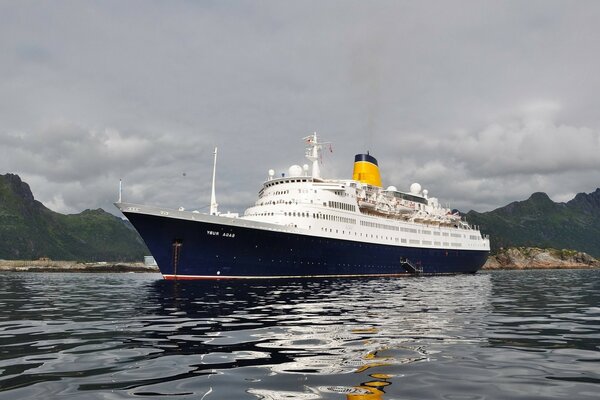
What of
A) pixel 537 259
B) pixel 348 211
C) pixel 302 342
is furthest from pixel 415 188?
pixel 537 259

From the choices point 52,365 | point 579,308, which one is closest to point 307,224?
point 579,308

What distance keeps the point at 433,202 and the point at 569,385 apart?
71726mm

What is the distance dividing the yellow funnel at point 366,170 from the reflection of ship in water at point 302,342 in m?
45.4

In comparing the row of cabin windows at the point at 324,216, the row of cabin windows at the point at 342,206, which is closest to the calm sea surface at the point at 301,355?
the row of cabin windows at the point at 324,216

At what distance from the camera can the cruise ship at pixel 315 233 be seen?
1495 inches

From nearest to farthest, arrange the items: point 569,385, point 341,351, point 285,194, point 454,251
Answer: point 569,385 → point 341,351 → point 285,194 → point 454,251

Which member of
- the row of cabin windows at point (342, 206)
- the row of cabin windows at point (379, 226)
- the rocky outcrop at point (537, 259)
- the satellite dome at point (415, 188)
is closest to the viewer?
the row of cabin windows at point (342, 206)

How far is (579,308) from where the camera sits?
1925 cm

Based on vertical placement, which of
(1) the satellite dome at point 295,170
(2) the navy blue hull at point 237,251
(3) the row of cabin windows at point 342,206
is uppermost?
(1) the satellite dome at point 295,170

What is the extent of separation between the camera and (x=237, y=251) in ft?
131

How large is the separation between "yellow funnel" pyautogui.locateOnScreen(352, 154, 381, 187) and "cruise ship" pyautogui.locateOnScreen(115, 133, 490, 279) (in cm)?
16

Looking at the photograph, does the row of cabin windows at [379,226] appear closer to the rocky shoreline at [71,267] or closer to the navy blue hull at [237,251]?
the navy blue hull at [237,251]

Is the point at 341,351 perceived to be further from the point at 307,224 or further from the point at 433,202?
the point at 433,202

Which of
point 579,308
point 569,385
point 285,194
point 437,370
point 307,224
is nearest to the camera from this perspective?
point 569,385
